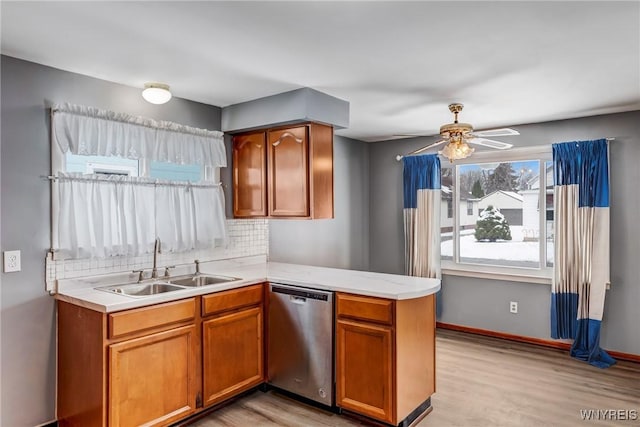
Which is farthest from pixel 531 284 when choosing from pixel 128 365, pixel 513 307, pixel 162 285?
pixel 128 365

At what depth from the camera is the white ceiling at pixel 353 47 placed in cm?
188

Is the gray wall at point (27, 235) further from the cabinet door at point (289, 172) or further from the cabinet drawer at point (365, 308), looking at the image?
the cabinet drawer at point (365, 308)

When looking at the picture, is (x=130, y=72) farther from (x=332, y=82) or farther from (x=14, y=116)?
(x=332, y=82)

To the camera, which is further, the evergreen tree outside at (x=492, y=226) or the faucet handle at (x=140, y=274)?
the evergreen tree outside at (x=492, y=226)

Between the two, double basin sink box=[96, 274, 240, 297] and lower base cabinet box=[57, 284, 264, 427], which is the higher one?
double basin sink box=[96, 274, 240, 297]

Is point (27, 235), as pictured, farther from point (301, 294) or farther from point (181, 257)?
point (301, 294)

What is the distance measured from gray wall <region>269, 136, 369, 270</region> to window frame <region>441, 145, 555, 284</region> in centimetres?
104

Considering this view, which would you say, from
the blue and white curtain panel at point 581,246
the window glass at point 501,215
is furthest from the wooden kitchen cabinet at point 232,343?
the blue and white curtain panel at point 581,246

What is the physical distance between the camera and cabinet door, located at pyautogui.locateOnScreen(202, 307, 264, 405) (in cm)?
274

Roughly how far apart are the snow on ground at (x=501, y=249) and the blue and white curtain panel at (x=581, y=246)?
324 millimetres

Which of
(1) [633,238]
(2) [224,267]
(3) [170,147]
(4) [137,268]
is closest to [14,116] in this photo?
(3) [170,147]

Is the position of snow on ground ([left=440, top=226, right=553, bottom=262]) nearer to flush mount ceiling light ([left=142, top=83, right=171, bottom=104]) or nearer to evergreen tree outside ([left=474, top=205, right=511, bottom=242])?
evergreen tree outside ([left=474, top=205, right=511, bottom=242])

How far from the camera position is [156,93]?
285 cm

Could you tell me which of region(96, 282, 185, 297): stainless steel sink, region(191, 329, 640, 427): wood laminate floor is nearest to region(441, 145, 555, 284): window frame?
region(191, 329, 640, 427): wood laminate floor
